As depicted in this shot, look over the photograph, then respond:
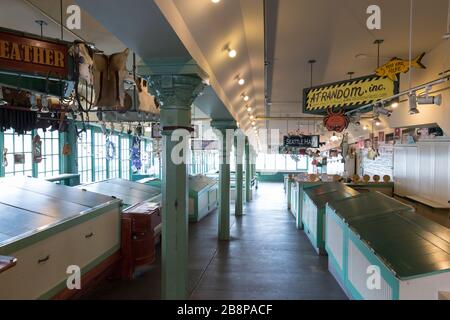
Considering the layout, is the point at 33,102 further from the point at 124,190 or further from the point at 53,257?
the point at 124,190

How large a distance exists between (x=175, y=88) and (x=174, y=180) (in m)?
1.06

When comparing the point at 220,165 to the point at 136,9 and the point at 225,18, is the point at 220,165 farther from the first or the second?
the point at 136,9

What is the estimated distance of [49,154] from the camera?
32.0 feet

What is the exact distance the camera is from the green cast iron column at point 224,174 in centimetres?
895

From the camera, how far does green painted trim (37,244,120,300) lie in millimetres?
4141

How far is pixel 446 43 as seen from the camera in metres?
5.83

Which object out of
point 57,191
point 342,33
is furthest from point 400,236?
point 57,191

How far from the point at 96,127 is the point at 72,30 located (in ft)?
25.8

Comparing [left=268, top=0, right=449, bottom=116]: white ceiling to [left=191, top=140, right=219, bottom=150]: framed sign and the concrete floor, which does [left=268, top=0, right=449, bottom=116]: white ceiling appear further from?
[left=191, top=140, right=219, bottom=150]: framed sign

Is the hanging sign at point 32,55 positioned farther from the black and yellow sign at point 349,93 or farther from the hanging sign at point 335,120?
the hanging sign at point 335,120

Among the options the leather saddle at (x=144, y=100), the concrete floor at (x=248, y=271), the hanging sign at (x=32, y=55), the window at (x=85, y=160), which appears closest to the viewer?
the hanging sign at (x=32, y=55)

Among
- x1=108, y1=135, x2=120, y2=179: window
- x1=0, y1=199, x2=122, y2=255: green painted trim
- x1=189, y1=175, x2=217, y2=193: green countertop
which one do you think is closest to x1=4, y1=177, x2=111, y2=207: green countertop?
x1=0, y1=199, x2=122, y2=255: green painted trim

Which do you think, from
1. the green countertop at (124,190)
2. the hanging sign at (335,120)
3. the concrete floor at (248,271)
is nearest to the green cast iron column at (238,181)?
the concrete floor at (248,271)

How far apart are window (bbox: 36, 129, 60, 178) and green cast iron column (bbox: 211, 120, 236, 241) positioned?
4745 mm
